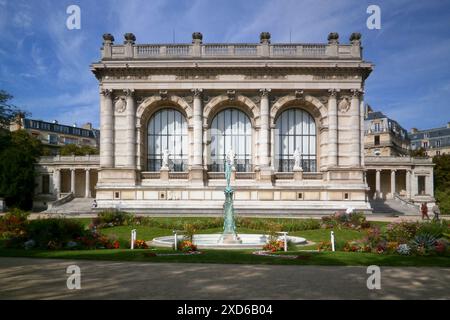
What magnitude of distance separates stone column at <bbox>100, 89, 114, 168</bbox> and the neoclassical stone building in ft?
0.31

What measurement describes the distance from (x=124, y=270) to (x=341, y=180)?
29608 millimetres

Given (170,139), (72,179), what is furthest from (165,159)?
(72,179)

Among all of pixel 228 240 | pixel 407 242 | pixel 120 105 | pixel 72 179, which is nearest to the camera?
pixel 407 242

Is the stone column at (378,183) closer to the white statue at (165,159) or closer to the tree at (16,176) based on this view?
the white statue at (165,159)

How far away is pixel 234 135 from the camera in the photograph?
4203 cm

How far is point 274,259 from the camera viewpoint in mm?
14438

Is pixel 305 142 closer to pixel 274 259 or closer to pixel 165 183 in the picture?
pixel 165 183

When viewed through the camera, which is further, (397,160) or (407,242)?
(397,160)

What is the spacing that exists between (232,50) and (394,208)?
24466 mm

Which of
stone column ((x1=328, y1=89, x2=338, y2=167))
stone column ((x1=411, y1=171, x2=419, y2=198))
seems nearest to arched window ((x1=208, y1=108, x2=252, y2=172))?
stone column ((x1=328, y1=89, x2=338, y2=167))

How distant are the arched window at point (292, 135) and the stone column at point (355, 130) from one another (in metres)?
4.20

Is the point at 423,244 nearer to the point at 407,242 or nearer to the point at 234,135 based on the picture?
the point at 407,242

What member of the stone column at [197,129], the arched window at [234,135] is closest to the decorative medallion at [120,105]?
the stone column at [197,129]
